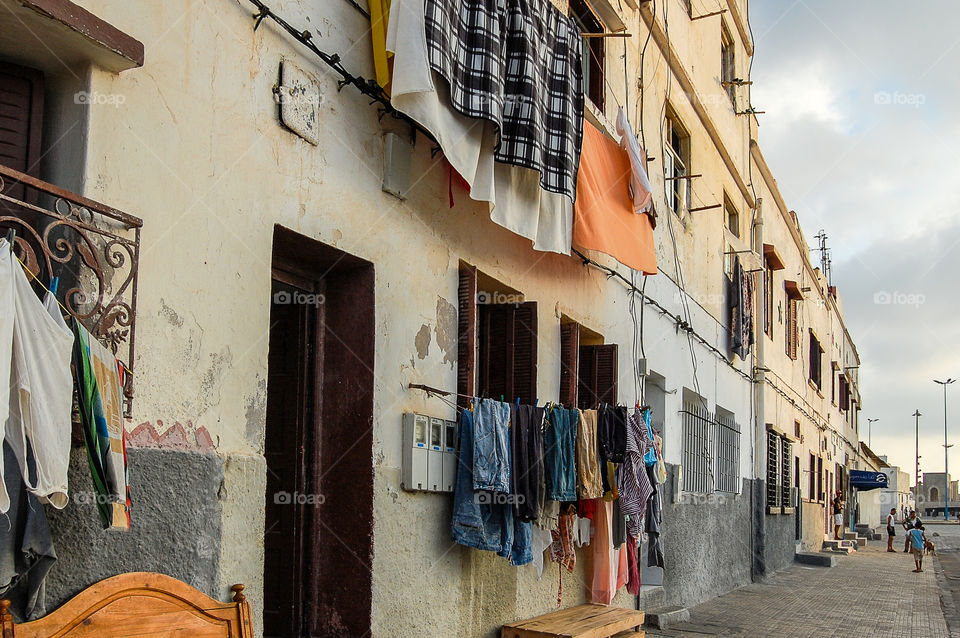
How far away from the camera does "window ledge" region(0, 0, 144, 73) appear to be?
3420 millimetres

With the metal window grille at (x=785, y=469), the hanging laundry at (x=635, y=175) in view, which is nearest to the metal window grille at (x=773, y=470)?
the metal window grille at (x=785, y=469)

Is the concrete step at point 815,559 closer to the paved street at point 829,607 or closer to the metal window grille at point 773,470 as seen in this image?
the paved street at point 829,607

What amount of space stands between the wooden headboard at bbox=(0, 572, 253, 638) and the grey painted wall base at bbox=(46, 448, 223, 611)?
82 mm

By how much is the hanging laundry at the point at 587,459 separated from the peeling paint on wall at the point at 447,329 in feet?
4.65

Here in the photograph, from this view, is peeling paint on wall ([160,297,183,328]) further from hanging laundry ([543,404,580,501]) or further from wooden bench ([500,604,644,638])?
wooden bench ([500,604,644,638])

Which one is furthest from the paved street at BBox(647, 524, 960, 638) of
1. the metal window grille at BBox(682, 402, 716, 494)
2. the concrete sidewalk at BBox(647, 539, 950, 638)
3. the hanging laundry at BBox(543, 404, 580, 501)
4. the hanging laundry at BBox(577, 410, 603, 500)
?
the hanging laundry at BBox(543, 404, 580, 501)

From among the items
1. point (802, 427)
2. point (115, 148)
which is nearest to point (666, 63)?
point (115, 148)

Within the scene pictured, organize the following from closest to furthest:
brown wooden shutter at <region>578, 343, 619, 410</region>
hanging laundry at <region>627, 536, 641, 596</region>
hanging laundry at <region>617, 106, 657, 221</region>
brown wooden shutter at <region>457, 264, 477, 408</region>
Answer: brown wooden shutter at <region>457, 264, 477, 408</region>
hanging laundry at <region>617, 106, 657, 221</region>
brown wooden shutter at <region>578, 343, 619, 410</region>
hanging laundry at <region>627, 536, 641, 596</region>

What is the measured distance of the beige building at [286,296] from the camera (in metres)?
3.72

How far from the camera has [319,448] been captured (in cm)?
562

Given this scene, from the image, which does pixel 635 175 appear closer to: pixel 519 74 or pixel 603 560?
pixel 519 74

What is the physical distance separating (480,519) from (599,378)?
334cm

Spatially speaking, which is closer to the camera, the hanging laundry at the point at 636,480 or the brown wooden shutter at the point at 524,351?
the brown wooden shutter at the point at 524,351

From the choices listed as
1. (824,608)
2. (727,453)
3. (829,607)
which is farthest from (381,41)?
(727,453)
